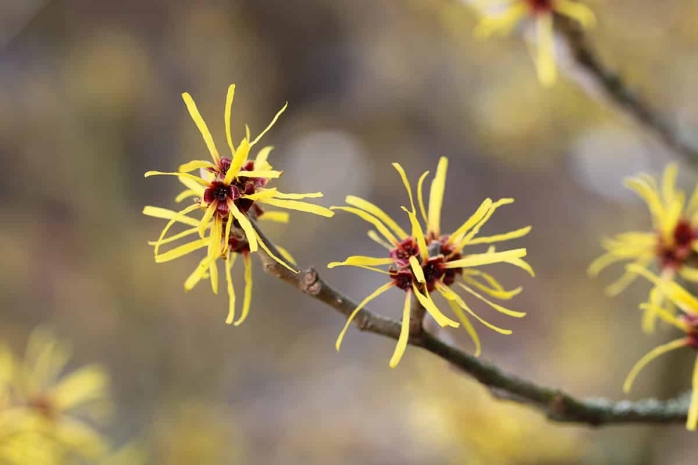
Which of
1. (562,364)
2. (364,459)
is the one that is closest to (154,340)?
(364,459)

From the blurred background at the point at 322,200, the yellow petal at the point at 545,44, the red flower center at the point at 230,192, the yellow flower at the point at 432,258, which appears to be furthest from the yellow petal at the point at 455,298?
the blurred background at the point at 322,200

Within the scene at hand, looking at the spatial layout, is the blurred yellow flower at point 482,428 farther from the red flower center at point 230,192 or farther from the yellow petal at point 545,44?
the red flower center at point 230,192

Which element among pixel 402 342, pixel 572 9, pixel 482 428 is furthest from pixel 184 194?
pixel 482 428

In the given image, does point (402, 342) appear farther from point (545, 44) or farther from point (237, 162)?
point (545, 44)

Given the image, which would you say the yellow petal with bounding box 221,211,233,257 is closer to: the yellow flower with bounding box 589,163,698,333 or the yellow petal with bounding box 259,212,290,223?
the yellow petal with bounding box 259,212,290,223

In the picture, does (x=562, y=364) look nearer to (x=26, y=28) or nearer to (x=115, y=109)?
(x=115, y=109)

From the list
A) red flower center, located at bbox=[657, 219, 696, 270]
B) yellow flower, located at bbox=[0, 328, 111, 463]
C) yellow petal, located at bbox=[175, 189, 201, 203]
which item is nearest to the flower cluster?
yellow flower, located at bbox=[0, 328, 111, 463]
